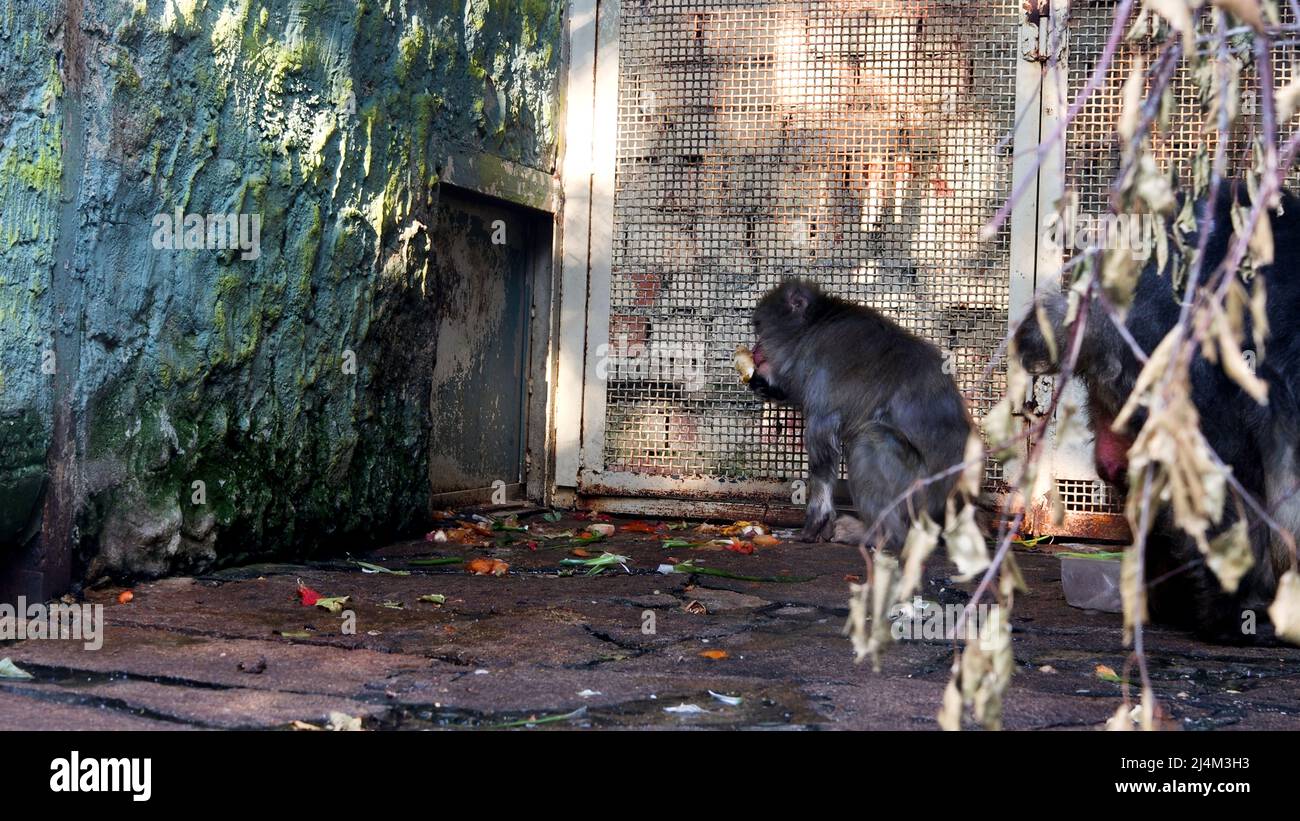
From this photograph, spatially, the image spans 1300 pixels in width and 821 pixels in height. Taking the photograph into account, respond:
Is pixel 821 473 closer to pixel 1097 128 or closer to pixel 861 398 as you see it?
pixel 861 398

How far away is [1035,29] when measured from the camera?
22.9 feet

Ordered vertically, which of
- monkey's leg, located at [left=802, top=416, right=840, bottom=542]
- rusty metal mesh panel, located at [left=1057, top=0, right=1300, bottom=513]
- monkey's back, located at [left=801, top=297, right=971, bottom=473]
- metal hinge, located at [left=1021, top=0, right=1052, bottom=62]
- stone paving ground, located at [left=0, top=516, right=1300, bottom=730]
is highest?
metal hinge, located at [left=1021, top=0, right=1052, bottom=62]

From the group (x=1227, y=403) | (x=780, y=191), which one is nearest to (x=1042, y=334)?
(x=1227, y=403)

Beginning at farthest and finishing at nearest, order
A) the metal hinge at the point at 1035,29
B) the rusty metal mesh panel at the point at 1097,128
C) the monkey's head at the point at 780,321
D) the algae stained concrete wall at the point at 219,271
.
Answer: the metal hinge at the point at 1035,29
the rusty metal mesh panel at the point at 1097,128
the monkey's head at the point at 780,321
the algae stained concrete wall at the point at 219,271

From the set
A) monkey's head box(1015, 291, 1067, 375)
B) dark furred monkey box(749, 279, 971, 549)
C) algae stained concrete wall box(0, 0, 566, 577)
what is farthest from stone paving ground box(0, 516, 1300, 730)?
monkey's head box(1015, 291, 1067, 375)

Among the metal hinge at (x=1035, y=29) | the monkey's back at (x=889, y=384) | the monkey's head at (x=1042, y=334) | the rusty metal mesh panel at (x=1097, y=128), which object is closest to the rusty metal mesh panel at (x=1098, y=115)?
the rusty metal mesh panel at (x=1097, y=128)

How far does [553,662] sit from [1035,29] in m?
4.84

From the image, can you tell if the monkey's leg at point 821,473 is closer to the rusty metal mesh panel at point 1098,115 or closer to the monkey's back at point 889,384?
the monkey's back at point 889,384

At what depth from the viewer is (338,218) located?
18.7 feet

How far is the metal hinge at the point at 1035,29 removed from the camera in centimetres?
690

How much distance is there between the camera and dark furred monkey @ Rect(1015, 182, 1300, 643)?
4.03 meters

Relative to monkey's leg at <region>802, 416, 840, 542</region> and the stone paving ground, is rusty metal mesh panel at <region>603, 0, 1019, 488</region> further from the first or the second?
the stone paving ground

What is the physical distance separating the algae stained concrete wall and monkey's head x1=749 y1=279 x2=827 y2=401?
1692 millimetres

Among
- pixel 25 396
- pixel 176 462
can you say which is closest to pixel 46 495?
pixel 25 396
